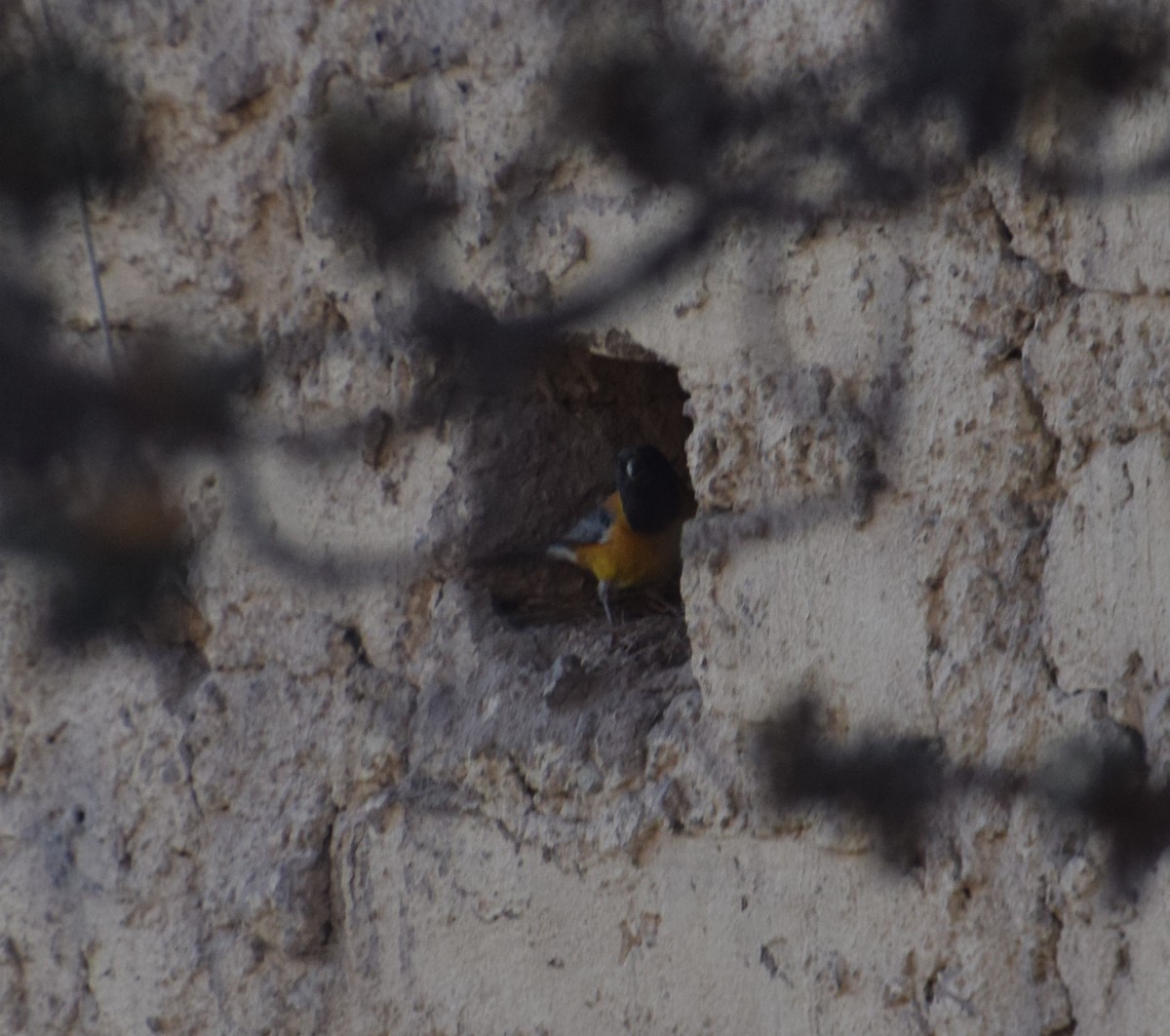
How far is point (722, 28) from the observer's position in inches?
86.7

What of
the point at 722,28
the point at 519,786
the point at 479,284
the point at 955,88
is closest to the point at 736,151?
the point at 722,28

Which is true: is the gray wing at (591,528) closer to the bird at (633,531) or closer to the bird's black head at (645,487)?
the bird at (633,531)

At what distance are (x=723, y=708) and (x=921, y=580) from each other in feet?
1.15

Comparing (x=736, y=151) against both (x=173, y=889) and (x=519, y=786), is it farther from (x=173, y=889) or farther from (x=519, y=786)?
(x=173, y=889)

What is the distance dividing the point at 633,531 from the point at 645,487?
11cm

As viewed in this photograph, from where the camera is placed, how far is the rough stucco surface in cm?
193

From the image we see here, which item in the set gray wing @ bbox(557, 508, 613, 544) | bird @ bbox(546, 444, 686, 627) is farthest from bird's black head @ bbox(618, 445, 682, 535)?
gray wing @ bbox(557, 508, 613, 544)

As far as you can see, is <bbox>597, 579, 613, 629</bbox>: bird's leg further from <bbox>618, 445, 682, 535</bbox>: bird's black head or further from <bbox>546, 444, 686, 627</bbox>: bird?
<bbox>618, 445, 682, 535</bbox>: bird's black head

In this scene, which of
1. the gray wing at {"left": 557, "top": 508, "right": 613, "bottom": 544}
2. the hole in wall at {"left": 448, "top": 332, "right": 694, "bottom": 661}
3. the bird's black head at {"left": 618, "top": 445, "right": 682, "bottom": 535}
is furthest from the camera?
the bird's black head at {"left": 618, "top": 445, "right": 682, "bottom": 535}

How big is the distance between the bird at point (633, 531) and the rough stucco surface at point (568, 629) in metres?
0.09

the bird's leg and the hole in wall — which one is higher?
the hole in wall

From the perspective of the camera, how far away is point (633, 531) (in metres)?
3.23

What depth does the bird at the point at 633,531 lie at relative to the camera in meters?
3.05

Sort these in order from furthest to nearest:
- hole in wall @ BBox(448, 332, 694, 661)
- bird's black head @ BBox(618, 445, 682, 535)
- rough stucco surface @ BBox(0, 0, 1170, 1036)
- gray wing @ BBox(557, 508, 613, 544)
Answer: bird's black head @ BBox(618, 445, 682, 535), gray wing @ BBox(557, 508, 613, 544), hole in wall @ BBox(448, 332, 694, 661), rough stucco surface @ BBox(0, 0, 1170, 1036)
